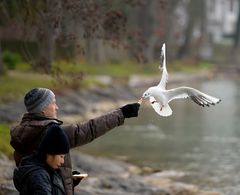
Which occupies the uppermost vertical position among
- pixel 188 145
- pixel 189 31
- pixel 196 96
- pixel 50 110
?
pixel 189 31

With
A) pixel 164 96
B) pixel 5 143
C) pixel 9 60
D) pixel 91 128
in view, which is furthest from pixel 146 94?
pixel 9 60

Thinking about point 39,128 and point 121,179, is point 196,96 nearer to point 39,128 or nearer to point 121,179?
point 39,128

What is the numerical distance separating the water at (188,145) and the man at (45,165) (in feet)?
26.4

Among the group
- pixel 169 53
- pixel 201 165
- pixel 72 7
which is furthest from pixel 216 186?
pixel 169 53

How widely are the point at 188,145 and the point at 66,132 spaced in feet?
45.1

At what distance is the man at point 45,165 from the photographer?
4184mm

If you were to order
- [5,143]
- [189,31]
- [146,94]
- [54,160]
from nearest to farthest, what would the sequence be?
[54,160] → [146,94] → [5,143] → [189,31]

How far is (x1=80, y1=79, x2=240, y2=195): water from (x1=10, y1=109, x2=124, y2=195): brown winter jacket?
24.2ft

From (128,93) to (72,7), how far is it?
22.7m

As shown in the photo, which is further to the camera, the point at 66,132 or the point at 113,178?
the point at 113,178

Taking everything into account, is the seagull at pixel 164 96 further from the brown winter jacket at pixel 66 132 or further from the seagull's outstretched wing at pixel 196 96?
the brown winter jacket at pixel 66 132

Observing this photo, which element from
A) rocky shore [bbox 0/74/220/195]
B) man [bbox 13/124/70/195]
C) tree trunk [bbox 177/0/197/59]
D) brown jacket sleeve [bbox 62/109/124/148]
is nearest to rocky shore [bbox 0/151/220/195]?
rocky shore [bbox 0/74/220/195]

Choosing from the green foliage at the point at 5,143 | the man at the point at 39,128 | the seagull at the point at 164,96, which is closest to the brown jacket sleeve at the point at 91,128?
the man at the point at 39,128

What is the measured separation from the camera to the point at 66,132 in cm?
479
